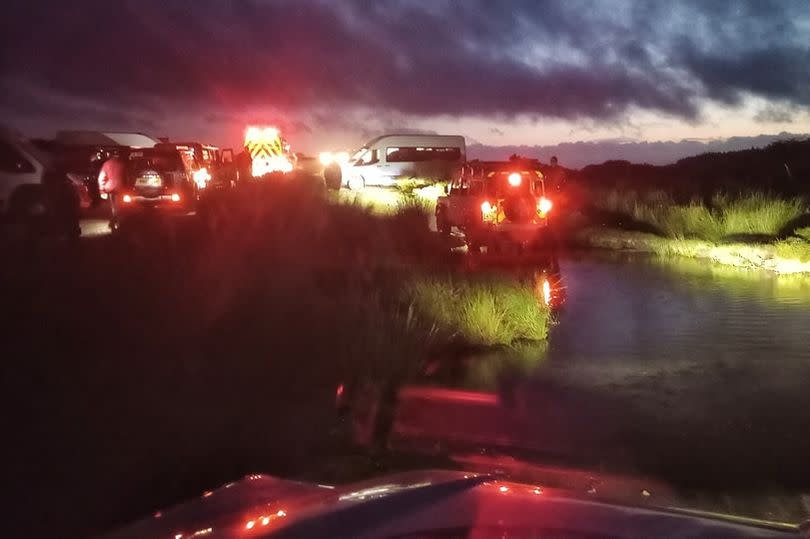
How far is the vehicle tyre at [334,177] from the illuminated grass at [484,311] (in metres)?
27.3

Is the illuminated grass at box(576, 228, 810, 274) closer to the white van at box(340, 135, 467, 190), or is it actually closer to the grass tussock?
the grass tussock

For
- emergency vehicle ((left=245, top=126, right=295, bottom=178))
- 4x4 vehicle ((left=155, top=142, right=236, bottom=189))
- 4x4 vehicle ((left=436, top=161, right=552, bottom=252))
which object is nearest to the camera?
4x4 vehicle ((left=436, top=161, right=552, bottom=252))

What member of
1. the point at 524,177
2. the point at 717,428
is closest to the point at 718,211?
the point at 524,177

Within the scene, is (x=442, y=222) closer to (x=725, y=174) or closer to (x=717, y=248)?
(x=717, y=248)

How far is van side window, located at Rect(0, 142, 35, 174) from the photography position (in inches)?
745

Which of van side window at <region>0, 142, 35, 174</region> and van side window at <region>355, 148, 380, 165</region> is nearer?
van side window at <region>0, 142, 35, 174</region>

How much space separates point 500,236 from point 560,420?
12.0 m

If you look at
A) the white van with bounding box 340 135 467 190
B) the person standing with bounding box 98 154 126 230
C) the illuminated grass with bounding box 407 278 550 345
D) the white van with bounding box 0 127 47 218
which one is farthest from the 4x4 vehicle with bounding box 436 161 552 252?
the white van with bounding box 340 135 467 190

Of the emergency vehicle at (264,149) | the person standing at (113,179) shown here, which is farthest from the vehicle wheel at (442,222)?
the emergency vehicle at (264,149)

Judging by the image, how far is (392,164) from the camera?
4100 cm

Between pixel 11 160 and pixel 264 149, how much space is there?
2766 centimetres

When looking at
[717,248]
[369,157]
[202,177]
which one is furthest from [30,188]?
[369,157]

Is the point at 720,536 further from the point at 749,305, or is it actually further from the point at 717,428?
the point at 749,305

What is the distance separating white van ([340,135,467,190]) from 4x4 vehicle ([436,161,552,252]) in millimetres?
19495
